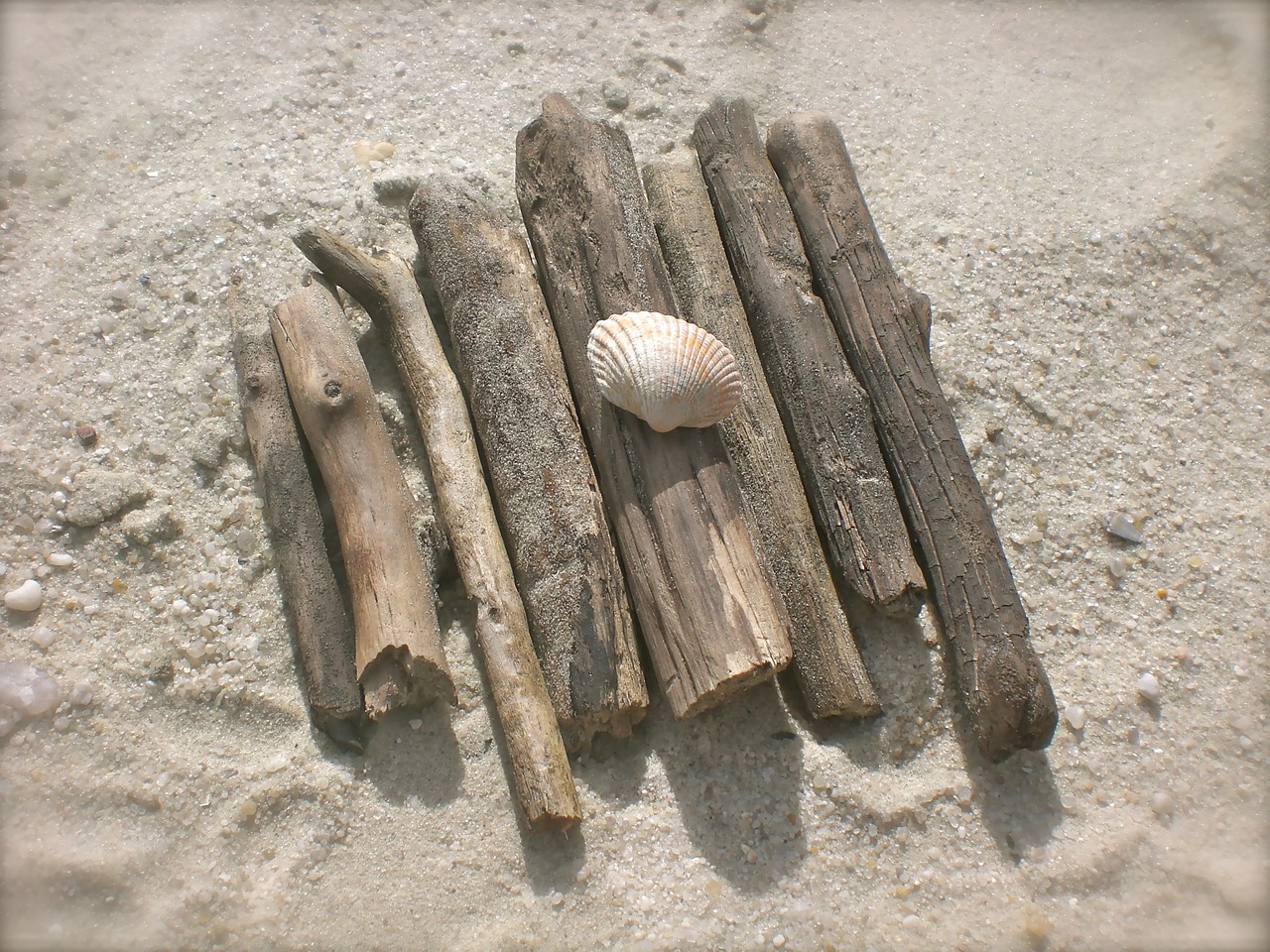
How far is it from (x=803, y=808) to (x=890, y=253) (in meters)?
2.34

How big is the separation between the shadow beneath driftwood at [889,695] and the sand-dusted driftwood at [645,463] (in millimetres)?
393

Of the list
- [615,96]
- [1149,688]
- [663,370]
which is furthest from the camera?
[615,96]

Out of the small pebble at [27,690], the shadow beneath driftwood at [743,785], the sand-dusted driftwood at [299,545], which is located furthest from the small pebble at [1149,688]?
the small pebble at [27,690]

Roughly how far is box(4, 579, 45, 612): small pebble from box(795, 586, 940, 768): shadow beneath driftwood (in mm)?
2512

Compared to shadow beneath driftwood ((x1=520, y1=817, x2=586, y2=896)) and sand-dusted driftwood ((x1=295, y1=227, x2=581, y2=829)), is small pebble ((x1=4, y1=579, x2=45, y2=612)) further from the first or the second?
shadow beneath driftwood ((x1=520, y1=817, x2=586, y2=896))

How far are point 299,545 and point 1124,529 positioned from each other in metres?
2.96

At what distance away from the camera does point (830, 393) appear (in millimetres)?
2922

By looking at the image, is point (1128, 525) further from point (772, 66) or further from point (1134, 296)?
point (772, 66)

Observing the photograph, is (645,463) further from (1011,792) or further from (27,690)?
(27,690)

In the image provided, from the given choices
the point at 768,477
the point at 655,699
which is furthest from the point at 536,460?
the point at 655,699

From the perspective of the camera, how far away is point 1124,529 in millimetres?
3160

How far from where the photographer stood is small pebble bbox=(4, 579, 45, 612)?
269cm

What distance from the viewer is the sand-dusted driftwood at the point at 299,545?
2605mm

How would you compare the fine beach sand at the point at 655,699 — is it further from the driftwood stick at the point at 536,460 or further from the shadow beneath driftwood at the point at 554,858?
the driftwood stick at the point at 536,460
